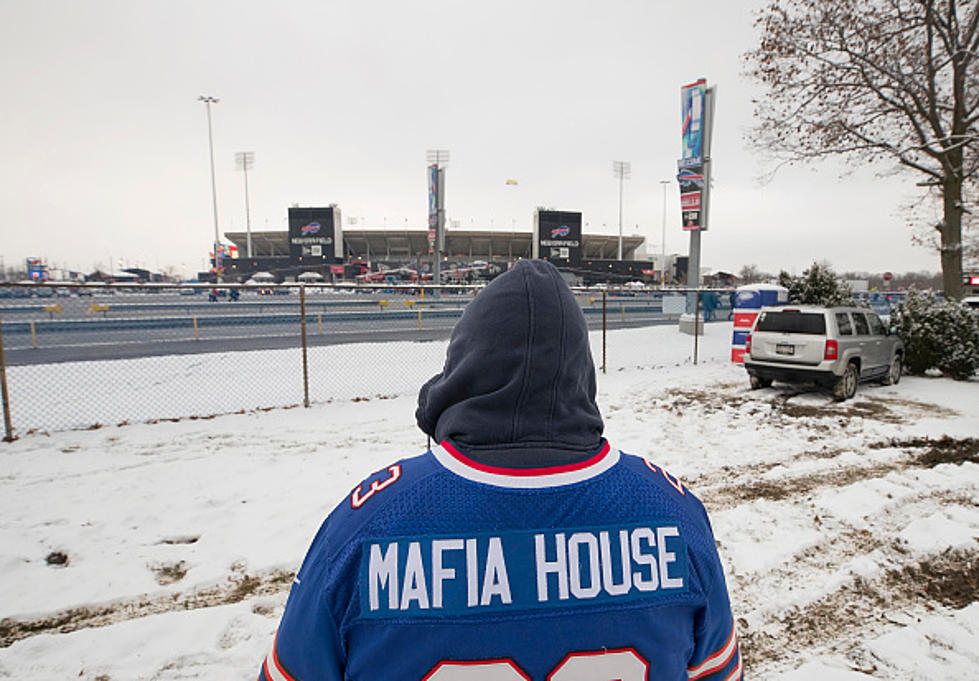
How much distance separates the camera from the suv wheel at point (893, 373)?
36.2ft

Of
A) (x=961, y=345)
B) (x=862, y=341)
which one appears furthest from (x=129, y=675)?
(x=961, y=345)

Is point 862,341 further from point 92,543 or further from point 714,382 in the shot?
point 92,543

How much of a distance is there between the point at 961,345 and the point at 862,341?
13.2ft

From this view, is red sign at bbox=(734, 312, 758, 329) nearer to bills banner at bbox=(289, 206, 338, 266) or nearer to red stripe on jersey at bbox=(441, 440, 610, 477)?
red stripe on jersey at bbox=(441, 440, 610, 477)

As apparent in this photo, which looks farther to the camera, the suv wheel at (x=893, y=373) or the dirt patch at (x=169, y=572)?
the suv wheel at (x=893, y=373)

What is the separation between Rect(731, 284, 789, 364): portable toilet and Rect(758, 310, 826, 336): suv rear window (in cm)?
342

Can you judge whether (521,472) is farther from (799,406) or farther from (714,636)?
(799,406)

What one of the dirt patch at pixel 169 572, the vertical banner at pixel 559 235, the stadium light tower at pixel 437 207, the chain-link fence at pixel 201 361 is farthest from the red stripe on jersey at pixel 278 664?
the vertical banner at pixel 559 235

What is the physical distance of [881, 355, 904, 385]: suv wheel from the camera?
11.0 meters

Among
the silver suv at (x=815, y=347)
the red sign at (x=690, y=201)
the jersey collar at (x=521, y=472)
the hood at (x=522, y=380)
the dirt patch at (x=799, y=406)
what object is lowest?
the dirt patch at (x=799, y=406)

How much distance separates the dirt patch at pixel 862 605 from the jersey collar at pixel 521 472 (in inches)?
102

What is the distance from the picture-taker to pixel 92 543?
13.6ft

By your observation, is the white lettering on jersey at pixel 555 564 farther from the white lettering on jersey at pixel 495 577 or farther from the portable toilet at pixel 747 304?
the portable toilet at pixel 747 304

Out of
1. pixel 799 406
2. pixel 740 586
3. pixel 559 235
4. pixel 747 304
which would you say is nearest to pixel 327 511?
pixel 740 586
